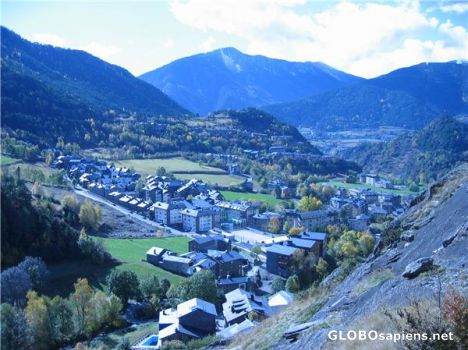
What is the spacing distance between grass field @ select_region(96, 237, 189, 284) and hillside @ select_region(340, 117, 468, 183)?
59.9m

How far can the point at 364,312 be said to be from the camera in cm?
Result: 807

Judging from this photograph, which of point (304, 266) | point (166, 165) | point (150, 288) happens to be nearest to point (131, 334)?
point (150, 288)

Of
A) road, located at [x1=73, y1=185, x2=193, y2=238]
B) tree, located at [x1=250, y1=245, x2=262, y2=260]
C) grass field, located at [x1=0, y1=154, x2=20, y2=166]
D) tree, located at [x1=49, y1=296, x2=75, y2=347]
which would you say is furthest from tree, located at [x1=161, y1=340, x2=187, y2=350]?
grass field, located at [x1=0, y1=154, x2=20, y2=166]

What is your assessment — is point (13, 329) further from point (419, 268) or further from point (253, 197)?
point (253, 197)

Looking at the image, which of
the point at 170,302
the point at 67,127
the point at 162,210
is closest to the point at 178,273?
the point at 170,302

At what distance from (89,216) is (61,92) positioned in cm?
7010

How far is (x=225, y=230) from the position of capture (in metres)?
45.8

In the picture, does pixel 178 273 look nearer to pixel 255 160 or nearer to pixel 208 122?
pixel 255 160

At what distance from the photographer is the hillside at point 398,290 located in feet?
20.1

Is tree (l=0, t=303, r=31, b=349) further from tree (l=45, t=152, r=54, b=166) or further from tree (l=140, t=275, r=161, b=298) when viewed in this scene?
tree (l=45, t=152, r=54, b=166)

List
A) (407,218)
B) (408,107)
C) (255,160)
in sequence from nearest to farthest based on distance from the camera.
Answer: (407,218) < (255,160) < (408,107)

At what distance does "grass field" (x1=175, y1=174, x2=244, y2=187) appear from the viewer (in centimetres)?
6284

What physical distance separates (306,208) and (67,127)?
50.2 m

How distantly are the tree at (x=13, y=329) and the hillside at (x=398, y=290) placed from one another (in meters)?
10.1
